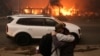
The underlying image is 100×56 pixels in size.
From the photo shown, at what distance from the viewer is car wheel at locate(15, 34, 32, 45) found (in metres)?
17.7

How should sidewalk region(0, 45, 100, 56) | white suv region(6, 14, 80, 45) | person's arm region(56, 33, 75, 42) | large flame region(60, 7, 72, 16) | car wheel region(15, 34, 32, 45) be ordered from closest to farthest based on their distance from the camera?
person's arm region(56, 33, 75, 42), sidewalk region(0, 45, 100, 56), car wheel region(15, 34, 32, 45), white suv region(6, 14, 80, 45), large flame region(60, 7, 72, 16)

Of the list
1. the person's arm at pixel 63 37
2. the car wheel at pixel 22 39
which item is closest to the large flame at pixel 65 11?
the car wheel at pixel 22 39

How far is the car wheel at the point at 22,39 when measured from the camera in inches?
696

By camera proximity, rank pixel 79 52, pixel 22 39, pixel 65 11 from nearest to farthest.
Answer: pixel 79 52 < pixel 22 39 < pixel 65 11

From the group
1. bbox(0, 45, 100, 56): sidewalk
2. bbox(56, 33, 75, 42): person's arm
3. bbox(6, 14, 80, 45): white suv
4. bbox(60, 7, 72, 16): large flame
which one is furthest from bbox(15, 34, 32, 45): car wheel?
bbox(60, 7, 72, 16): large flame

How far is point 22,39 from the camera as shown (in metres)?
17.7

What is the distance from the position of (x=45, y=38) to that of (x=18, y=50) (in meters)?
8.79

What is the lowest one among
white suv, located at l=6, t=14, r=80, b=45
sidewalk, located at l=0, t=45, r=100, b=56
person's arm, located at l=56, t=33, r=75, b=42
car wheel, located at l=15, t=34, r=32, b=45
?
sidewalk, located at l=0, t=45, r=100, b=56

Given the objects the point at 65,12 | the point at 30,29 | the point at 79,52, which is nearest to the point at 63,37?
the point at 79,52

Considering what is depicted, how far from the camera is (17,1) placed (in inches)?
1522

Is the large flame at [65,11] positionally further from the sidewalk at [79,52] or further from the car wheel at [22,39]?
the sidewalk at [79,52]

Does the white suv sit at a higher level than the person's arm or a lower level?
lower

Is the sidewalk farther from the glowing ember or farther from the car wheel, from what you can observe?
the glowing ember

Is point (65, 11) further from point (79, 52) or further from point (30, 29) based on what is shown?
point (79, 52)
